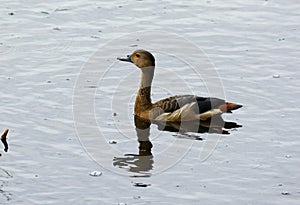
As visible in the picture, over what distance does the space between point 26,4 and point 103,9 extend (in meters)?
1.61

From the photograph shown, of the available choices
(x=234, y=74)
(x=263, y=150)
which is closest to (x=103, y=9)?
(x=234, y=74)

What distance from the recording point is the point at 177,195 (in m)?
9.50

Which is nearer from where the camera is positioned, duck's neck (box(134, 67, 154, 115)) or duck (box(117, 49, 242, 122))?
duck (box(117, 49, 242, 122))

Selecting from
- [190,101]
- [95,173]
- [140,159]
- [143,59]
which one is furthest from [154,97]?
[95,173]

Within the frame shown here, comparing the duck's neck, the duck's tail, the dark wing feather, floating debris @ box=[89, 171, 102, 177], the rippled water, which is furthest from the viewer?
the duck's neck

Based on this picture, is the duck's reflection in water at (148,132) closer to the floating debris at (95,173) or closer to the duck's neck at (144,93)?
the duck's neck at (144,93)

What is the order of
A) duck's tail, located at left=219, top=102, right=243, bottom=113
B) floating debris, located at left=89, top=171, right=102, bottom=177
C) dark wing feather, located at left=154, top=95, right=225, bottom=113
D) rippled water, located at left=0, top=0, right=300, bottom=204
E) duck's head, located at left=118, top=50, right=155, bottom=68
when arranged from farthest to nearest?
1. duck's head, located at left=118, top=50, right=155, bottom=68
2. dark wing feather, located at left=154, top=95, right=225, bottom=113
3. duck's tail, located at left=219, top=102, right=243, bottom=113
4. floating debris, located at left=89, top=171, right=102, bottom=177
5. rippled water, located at left=0, top=0, right=300, bottom=204

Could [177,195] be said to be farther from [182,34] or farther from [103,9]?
[103,9]

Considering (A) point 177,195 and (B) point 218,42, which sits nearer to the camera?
(A) point 177,195

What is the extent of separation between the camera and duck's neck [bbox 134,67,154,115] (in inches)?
499

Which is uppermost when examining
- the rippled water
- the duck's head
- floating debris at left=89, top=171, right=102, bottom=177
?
the duck's head

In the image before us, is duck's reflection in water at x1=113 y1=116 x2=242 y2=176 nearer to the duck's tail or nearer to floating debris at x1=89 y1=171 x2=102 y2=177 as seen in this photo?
the duck's tail

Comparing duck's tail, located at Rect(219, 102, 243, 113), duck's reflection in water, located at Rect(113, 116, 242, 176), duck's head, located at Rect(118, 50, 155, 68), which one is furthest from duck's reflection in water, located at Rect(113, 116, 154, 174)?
duck's head, located at Rect(118, 50, 155, 68)

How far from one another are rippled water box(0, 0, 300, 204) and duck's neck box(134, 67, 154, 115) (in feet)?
0.70
